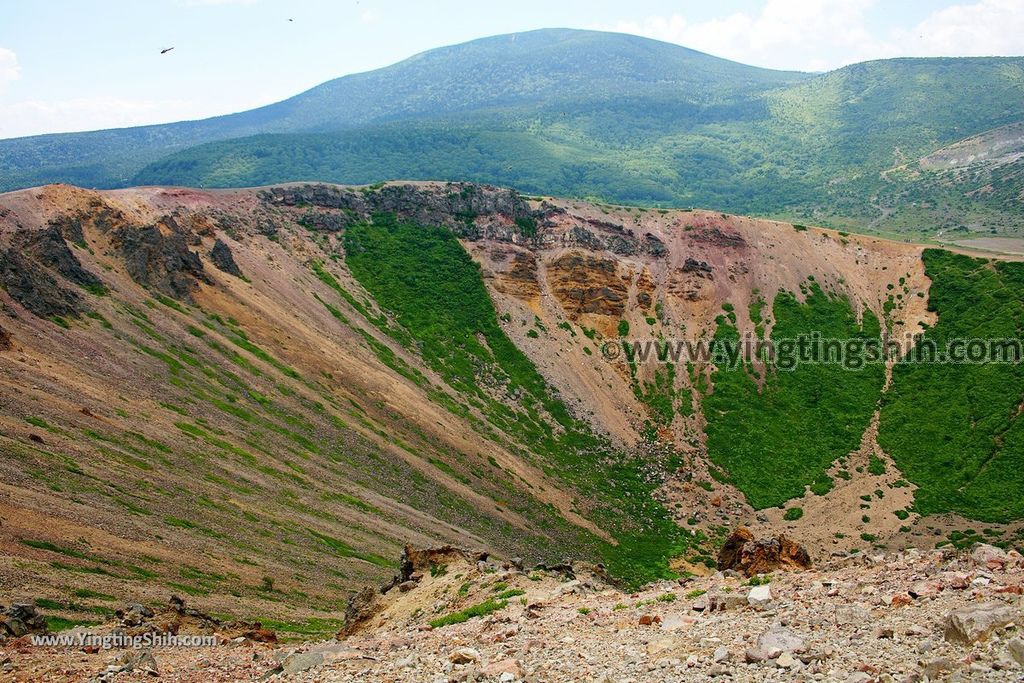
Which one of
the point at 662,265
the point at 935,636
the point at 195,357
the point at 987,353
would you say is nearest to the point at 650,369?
the point at 662,265

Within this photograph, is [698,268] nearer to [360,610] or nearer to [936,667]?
[360,610]

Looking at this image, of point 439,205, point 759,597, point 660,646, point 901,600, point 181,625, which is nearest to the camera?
point 660,646

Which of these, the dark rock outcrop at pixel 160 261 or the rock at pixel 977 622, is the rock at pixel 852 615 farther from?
the dark rock outcrop at pixel 160 261

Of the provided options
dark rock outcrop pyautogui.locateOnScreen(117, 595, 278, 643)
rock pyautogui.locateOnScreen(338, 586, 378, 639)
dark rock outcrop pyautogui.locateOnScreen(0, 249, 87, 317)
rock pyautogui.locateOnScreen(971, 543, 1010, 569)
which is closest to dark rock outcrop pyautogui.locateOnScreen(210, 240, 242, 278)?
dark rock outcrop pyautogui.locateOnScreen(0, 249, 87, 317)

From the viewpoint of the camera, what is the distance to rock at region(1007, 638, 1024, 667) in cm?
1059

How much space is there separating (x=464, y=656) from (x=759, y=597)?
24.3ft

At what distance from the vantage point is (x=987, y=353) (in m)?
65.4

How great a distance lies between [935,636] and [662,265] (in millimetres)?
72048

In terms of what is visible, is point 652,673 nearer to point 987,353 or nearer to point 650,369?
point 650,369

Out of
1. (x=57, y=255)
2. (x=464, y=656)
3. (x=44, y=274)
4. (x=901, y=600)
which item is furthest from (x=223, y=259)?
(x=901, y=600)

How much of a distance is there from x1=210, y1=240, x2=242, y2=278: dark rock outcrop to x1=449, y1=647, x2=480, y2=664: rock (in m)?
56.3

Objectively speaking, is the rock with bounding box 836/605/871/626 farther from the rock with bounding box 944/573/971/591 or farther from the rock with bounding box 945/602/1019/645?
the rock with bounding box 944/573/971/591

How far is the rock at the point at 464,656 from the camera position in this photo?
14.7 metres

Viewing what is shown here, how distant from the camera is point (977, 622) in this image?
11.8 m
